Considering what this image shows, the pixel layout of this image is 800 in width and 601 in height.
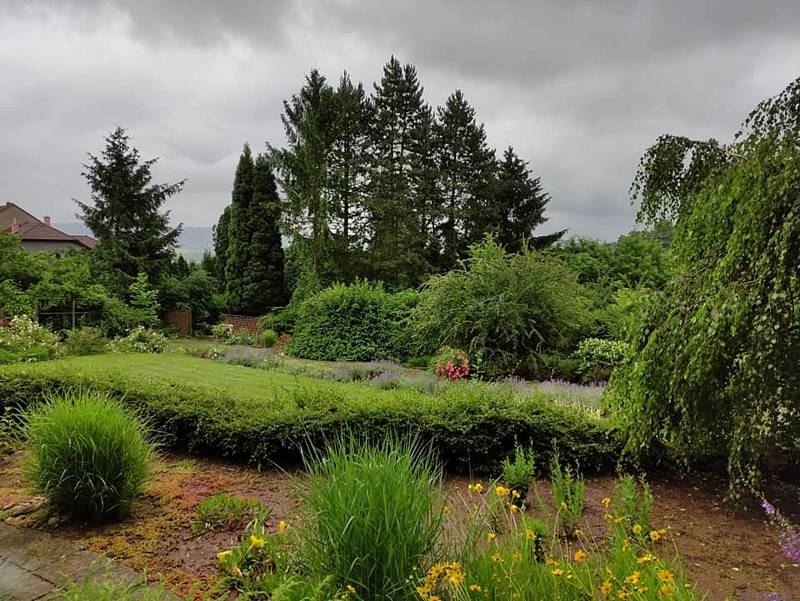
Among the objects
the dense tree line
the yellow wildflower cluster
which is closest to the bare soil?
the yellow wildflower cluster

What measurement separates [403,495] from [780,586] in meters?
1.82

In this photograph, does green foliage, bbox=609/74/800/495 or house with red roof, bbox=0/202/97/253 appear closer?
green foliage, bbox=609/74/800/495

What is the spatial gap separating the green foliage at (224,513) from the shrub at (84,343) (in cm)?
1005

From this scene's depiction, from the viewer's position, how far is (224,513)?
2.77m

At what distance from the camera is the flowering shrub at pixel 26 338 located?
32.4ft

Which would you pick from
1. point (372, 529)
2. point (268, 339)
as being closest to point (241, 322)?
point (268, 339)

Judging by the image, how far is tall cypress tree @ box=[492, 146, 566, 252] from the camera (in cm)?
2081

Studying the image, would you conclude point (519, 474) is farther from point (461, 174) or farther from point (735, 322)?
point (461, 174)

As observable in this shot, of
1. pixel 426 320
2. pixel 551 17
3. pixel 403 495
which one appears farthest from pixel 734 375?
pixel 426 320

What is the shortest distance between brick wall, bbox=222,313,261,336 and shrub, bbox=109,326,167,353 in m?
4.17

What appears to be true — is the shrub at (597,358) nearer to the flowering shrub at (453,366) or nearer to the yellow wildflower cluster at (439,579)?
the flowering shrub at (453,366)

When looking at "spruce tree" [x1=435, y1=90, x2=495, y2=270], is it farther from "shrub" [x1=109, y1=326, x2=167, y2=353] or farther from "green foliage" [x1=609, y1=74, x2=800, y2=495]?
"green foliage" [x1=609, y1=74, x2=800, y2=495]

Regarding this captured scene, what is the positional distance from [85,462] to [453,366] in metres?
6.82

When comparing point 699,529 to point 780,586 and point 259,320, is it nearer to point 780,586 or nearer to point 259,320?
point 780,586
